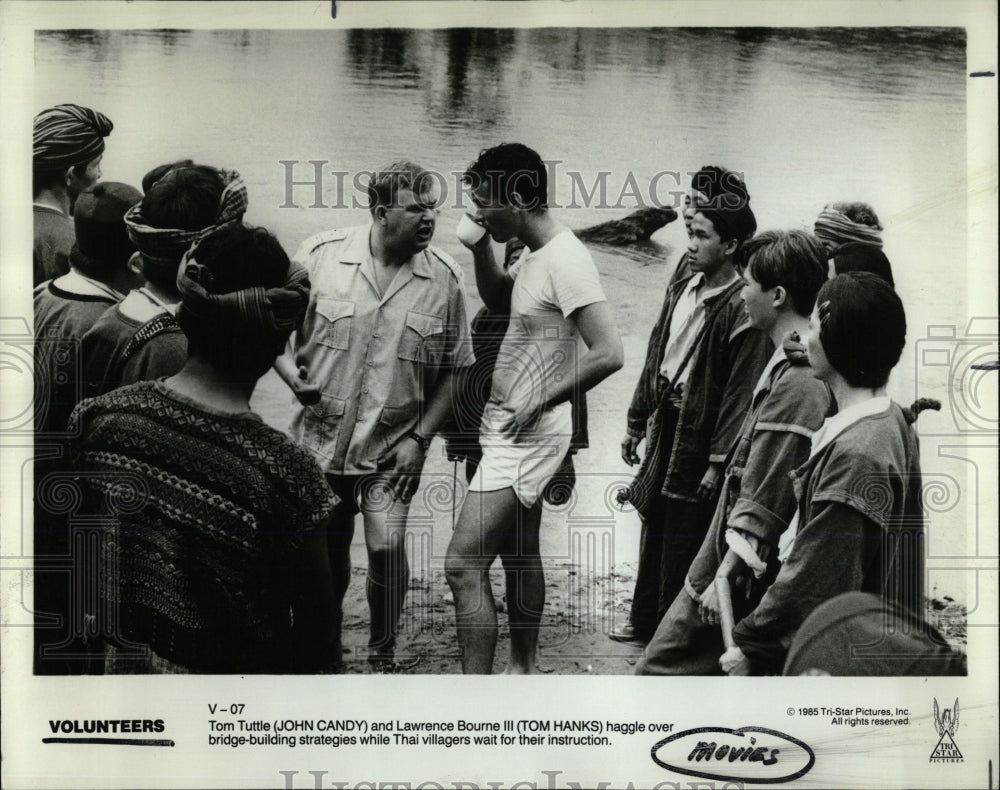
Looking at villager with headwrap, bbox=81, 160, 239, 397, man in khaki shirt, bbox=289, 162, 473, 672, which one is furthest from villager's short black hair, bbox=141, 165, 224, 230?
man in khaki shirt, bbox=289, 162, 473, 672

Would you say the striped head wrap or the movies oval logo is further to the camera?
the striped head wrap

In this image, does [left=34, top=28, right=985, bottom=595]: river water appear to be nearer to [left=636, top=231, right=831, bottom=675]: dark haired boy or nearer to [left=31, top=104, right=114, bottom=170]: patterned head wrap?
[left=31, top=104, right=114, bottom=170]: patterned head wrap

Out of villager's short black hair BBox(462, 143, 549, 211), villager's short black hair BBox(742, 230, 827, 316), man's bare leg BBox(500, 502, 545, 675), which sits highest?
villager's short black hair BBox(462, 143, 549, 211)

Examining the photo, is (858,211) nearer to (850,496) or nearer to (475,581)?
(850,496)

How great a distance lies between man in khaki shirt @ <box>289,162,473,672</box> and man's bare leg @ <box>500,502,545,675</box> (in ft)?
1.39

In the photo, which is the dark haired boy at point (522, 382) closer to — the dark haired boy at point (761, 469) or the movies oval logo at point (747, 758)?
the dark haired boy at point (761, 469)

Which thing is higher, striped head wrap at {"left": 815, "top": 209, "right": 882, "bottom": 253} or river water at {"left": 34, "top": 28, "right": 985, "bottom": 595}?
river water at {"left": 34, "top": 28, "right": 985, "bottom": 595}

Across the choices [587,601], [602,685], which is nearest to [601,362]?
[587,601]

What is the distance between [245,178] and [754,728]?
296 centimetres

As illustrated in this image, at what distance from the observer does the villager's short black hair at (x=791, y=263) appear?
437cm

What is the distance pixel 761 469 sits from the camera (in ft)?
14.2

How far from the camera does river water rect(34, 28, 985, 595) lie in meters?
4.40

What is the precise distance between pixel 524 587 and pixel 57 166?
252 cm

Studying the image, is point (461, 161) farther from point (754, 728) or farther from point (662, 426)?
point (754, 728)
